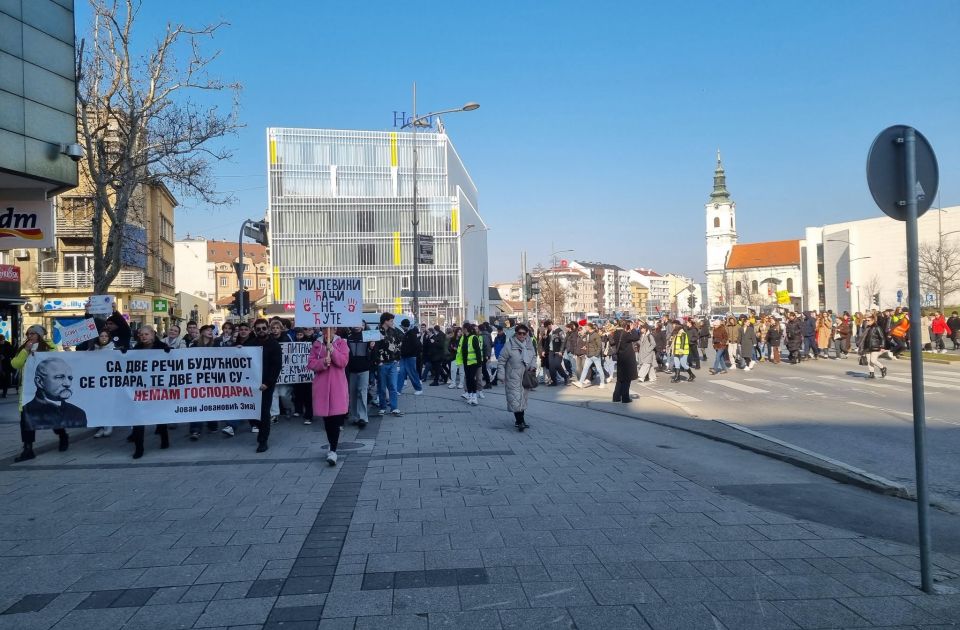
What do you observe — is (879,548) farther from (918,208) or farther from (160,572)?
(160,572)

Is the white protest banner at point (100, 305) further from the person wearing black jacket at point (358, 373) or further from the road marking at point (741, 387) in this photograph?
the road marking at point (741, 387)

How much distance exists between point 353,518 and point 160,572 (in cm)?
182

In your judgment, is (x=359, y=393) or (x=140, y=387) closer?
(x=140, y=387)

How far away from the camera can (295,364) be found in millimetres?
13180

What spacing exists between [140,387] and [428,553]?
667cm

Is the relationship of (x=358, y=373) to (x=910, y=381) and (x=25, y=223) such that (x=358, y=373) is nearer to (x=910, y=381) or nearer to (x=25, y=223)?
(x=25, y=223)

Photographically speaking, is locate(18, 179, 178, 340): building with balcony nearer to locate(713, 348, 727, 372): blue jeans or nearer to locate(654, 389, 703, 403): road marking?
locate(713, 348, 727, 372): blue jeans

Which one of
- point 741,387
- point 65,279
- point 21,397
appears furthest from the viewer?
point 65,279

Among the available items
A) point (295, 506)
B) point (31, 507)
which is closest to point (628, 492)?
point (295, 506)

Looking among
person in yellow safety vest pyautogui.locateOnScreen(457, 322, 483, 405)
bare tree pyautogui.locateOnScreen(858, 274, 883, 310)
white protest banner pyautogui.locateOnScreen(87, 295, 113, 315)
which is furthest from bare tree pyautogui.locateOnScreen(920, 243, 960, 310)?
white protest banner pyautogui.locateOnScreen(87, 295, 113, 315)

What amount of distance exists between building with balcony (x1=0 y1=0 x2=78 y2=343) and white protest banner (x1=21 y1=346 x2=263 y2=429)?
315 centimetres

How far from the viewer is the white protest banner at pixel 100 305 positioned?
45.1 ft

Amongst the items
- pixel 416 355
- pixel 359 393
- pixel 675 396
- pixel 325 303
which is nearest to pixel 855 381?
pixel 675 396

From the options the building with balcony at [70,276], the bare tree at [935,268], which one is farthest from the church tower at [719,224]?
the building with balcony at [70,276]
